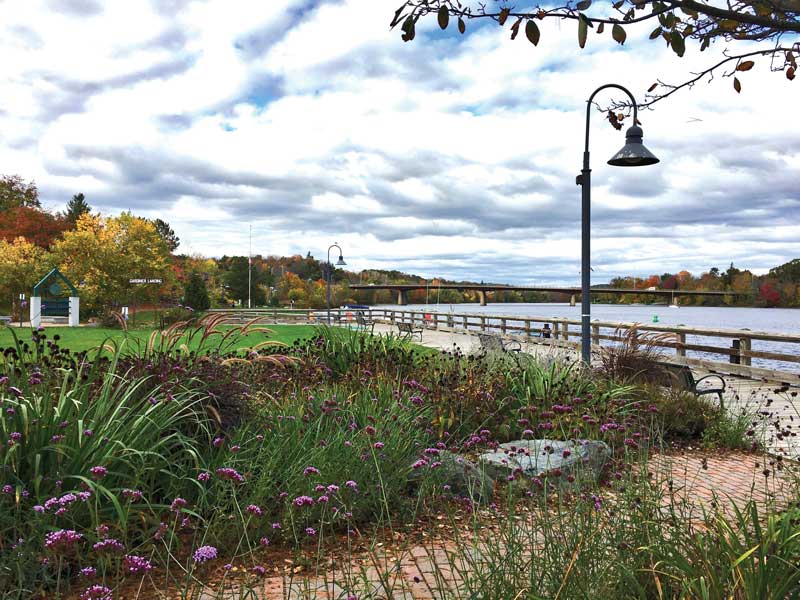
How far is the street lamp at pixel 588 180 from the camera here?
360 inches

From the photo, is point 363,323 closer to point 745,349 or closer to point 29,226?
point 745,349

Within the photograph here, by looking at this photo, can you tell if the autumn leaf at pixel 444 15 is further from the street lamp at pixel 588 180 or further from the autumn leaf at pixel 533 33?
the street lamp at pixel 588 180

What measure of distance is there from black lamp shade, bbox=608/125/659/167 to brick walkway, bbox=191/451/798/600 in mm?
4414

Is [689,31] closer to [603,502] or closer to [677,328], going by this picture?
[603,502]

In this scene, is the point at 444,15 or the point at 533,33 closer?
the point at 533,33

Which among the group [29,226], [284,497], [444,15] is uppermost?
[29,226]

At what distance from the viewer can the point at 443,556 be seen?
3.58 m

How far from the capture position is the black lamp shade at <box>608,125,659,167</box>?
29.8ft

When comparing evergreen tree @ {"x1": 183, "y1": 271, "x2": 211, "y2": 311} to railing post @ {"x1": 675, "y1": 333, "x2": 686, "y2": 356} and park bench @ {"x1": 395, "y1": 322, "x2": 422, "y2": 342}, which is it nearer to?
park bench @ {"x1": 395, "y1": 322, "x2": 422, "y2": 342}

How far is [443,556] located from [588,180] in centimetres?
797

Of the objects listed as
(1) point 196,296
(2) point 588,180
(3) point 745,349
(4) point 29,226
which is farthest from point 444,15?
(4) point 29,226

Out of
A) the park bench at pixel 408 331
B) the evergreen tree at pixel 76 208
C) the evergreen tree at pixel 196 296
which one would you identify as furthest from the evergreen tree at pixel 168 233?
the park bench at pixel 408 331

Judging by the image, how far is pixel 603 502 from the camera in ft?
9.79

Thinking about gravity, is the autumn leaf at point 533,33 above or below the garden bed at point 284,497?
above
